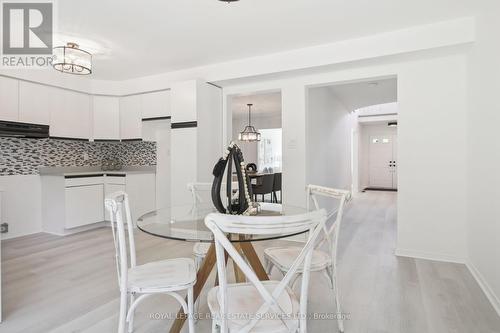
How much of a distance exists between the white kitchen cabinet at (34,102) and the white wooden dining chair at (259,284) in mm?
4018

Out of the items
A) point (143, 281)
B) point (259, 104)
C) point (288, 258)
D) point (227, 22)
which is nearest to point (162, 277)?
point (143, 281)

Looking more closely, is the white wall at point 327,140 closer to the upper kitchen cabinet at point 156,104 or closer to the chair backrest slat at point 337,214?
the chair backrest slat at point 337,214

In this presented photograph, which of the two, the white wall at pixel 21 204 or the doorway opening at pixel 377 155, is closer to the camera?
the white wall at pixel 21 204

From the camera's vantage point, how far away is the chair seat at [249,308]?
3.91ft

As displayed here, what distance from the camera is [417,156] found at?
124 inches

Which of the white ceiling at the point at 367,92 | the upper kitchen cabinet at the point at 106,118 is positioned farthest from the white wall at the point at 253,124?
the upper kitchen cabinet at the point at 106,118

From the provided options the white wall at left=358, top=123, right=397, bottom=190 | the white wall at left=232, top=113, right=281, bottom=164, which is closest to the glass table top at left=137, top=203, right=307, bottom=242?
the white wall at left=232, top=113, right=281, bottom=164

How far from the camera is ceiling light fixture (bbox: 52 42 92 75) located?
309 cm

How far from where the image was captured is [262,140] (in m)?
9.63

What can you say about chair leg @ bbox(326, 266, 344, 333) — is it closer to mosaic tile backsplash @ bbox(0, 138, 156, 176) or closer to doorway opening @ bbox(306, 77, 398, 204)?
doorway opening @ bbox(306, 77, 398, 204)

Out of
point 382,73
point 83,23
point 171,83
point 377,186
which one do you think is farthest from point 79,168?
point 377,186

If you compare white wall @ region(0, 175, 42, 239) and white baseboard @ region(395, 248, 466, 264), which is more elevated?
white wall @ region(0, 175, 42, 239)

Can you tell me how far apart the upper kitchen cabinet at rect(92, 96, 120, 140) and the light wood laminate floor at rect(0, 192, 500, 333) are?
75.8 inches

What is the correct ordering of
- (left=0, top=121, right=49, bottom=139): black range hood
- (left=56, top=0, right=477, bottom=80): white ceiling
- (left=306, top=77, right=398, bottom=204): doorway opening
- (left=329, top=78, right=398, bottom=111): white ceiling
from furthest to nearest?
(left=329, top=78, right=398, bottom=111): white ceiling < (left=306, top=77, right=398, bottom=204): doorway opening < (left=0, top=121, right=49, bottom=139): black range hood < (left=56, top=0, right=477, bottom=80): white ceiling
